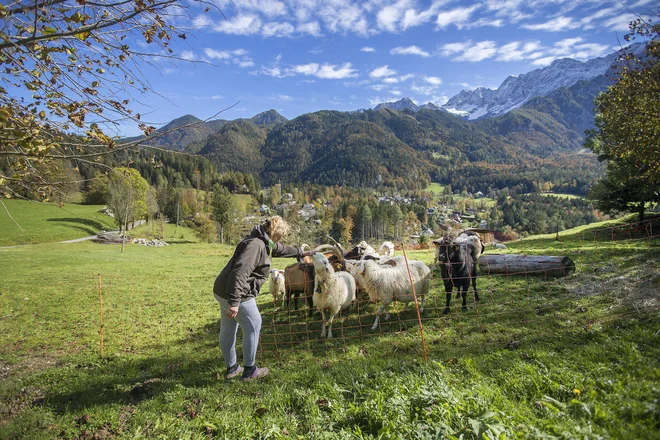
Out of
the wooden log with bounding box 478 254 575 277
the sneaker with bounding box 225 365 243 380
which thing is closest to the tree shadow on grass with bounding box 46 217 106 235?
the sneaker with bounding box 225 365 243 380

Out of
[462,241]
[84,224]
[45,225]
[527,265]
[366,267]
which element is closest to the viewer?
[366,267]

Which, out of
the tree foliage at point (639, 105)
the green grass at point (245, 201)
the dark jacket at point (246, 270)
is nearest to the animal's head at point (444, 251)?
the dark jacket at point (246, 270)

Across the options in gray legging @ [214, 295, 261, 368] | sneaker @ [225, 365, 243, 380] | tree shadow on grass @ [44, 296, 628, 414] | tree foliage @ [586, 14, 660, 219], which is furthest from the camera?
tree foliage @ [586, 14, 660, 219]

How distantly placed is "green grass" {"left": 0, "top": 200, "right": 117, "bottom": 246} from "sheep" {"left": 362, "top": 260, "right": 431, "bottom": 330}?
38969 mm

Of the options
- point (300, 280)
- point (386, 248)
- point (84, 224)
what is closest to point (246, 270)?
point (300, 280)

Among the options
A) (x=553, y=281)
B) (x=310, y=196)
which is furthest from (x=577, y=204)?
(x=553, y=281)

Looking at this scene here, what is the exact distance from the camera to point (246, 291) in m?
4.57

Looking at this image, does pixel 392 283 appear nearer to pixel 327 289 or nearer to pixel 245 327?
pixel 327 289

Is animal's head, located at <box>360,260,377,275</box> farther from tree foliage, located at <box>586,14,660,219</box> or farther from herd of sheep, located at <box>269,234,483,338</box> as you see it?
tree foliage, located at <box>586,14,660,219</box>

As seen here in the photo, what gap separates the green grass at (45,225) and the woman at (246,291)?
129ft

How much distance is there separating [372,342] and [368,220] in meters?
90.2

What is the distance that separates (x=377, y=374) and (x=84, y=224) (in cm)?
6952

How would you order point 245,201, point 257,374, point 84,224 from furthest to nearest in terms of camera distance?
point 245,201 < point 84,224 < point 257,374

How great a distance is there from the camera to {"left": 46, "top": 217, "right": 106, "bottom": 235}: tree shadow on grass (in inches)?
2076
